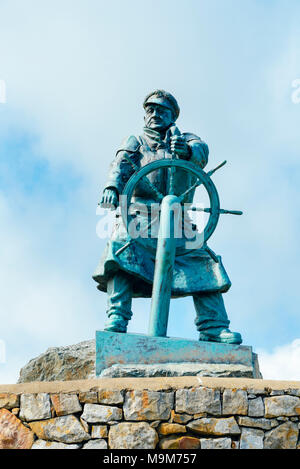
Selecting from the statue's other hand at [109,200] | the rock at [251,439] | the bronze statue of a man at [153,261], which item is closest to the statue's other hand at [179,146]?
the bronze statue of a man at [153,261]

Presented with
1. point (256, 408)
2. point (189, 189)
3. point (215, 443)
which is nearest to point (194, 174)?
point (189, 189)

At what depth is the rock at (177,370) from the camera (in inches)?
188

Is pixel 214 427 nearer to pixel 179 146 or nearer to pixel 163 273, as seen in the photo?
pixel 163 273

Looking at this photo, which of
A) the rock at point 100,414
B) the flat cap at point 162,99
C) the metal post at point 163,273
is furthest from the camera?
the flat cap at point 162,99

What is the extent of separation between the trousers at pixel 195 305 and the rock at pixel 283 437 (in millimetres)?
1212

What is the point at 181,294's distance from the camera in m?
5.57

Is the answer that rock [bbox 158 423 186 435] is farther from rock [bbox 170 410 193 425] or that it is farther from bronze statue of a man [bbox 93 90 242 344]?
bronze statue of a man [bbox 93 90 242 344]

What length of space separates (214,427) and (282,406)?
480 mm

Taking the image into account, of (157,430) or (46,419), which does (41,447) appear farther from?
(157,430)

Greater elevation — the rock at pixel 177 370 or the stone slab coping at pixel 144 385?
the rock at pixel 177 370

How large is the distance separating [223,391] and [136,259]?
143 cm

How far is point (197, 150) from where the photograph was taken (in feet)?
19.3

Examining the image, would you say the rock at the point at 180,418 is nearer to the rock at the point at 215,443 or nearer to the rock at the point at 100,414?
the rock at the point at 215,443
